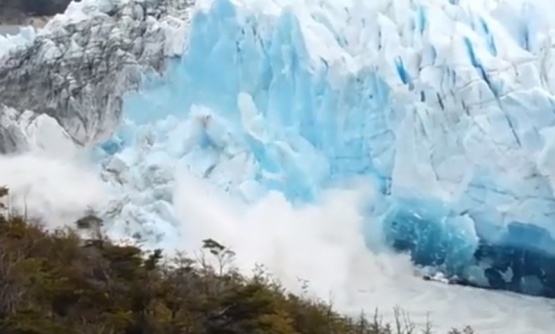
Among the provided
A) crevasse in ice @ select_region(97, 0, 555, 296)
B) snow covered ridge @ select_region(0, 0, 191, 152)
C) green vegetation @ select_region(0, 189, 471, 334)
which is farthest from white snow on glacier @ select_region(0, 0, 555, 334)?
green vegetation @ select_region(0, 189, 471, 334)

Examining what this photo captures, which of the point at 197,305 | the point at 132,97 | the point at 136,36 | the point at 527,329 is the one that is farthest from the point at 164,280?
the point at 136,36

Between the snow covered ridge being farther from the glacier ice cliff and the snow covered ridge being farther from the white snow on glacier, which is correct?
the white snow on glacier

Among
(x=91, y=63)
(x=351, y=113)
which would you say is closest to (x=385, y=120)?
(x=351, y=113)

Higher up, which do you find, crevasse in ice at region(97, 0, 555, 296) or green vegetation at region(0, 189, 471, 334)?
crevasse in ice at region(97, 0, 555, 296)

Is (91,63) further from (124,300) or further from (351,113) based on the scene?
(124,300)

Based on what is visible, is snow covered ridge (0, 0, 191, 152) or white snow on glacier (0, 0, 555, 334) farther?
snow covered ridge (0, 0, 191, 152)

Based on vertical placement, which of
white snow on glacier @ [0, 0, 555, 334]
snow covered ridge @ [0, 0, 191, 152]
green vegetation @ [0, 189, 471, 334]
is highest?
snow covered ridge @ [0, 0, 191, 152]

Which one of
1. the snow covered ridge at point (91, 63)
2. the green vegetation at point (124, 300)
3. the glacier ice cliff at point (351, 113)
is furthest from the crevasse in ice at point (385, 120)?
the green vegetation at point (124, 300)

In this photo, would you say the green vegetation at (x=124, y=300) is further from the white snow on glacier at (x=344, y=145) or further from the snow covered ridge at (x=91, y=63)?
the snow covered ridge at (x=91, y=63)
